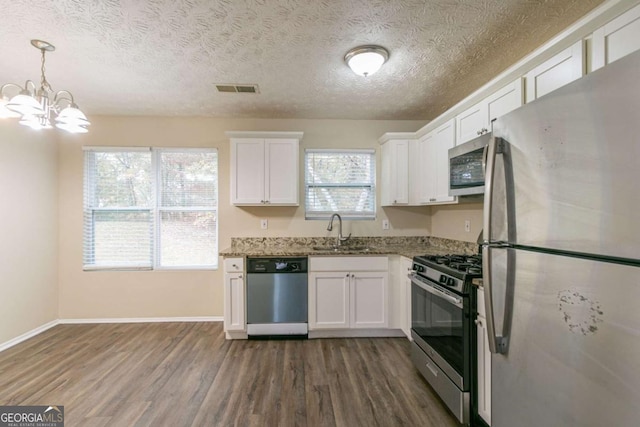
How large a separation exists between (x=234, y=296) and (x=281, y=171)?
58.3 inches

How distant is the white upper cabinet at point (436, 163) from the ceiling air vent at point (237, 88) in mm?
1858

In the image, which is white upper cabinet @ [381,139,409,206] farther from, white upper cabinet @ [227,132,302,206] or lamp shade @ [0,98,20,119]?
lamp shade @ [0,98,20,119]

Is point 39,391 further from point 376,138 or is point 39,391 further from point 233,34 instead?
point 376,138

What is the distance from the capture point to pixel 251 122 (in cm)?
353

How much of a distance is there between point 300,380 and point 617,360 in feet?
6.47

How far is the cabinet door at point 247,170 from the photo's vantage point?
3213mm

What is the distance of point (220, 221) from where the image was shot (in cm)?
351

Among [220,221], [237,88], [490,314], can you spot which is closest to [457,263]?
[490,314]

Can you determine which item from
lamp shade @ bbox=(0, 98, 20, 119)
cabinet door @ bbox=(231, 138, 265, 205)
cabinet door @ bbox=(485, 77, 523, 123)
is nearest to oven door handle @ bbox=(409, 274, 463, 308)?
cabinet door @ bbox=(485, 77, 523, 123)

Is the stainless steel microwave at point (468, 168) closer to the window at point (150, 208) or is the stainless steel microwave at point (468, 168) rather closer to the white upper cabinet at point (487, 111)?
the white upper cabinet at point (487, 111)

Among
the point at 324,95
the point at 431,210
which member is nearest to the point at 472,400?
the point at 431,210

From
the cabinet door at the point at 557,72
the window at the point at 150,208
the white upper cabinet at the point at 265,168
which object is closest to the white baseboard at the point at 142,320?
the window at the point at 150,208

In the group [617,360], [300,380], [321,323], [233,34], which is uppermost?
[233,34]

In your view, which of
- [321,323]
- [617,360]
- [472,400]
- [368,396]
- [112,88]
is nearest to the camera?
[617,360]
